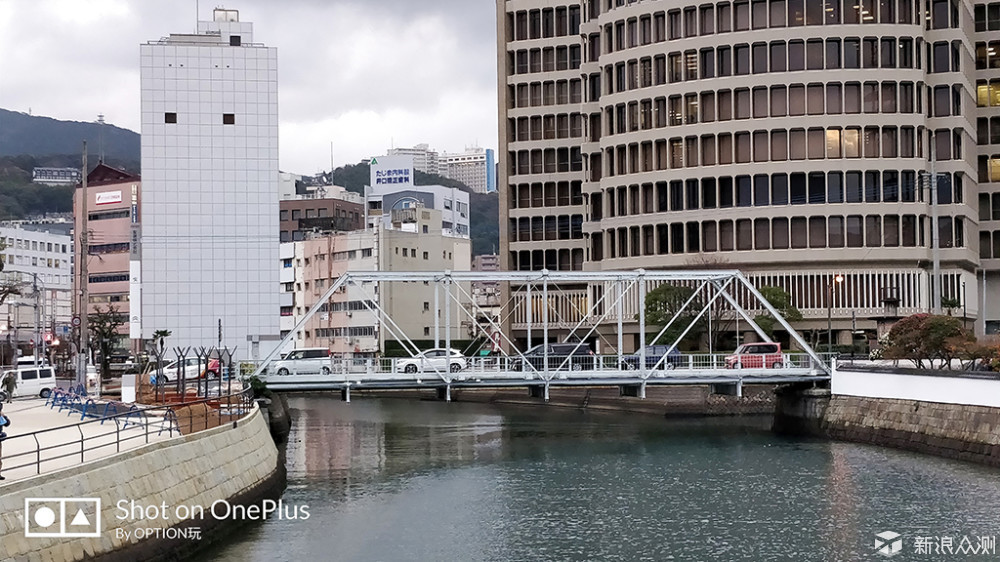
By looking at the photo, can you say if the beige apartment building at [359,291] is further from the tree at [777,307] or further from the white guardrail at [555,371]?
the white guardrail at [555,371]

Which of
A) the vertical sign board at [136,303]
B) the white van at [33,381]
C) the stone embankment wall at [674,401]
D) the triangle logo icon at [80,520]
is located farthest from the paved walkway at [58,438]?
the vertical sign board at [136,303]

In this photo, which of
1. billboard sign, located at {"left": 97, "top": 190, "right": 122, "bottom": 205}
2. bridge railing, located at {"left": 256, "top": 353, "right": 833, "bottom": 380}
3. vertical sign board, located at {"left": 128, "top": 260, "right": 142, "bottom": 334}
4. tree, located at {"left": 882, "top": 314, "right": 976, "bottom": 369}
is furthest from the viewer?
billboard sign, located at {"left": 97, "top": 190, "right": 122, "bottom": 205}

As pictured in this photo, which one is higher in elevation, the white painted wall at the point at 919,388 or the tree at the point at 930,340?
the tree at the point at 930,340

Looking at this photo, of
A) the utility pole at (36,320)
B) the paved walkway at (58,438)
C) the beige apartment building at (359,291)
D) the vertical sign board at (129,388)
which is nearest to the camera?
the paved walkway at (58,438)

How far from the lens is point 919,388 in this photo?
55.4m

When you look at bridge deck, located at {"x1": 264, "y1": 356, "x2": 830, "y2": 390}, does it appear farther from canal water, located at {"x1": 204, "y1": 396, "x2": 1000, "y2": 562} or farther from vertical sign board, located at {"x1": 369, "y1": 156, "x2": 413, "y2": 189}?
vertical sign board, located at {"x1": 369, "y1": 156, "x2": 413, "y2": 189}

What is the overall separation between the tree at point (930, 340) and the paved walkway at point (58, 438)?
3685 cm

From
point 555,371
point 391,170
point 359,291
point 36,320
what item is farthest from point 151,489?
point 391,170

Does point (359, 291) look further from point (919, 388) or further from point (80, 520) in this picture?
point (80, 520)

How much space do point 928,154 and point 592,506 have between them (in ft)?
219

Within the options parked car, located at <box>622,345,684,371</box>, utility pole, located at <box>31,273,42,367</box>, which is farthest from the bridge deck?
utility pole, located at <box>31,273,42,367</box>

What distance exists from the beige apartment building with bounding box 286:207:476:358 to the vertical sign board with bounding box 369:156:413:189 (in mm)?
51161

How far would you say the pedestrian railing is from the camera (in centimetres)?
2972

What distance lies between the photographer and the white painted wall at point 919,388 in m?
50.3
